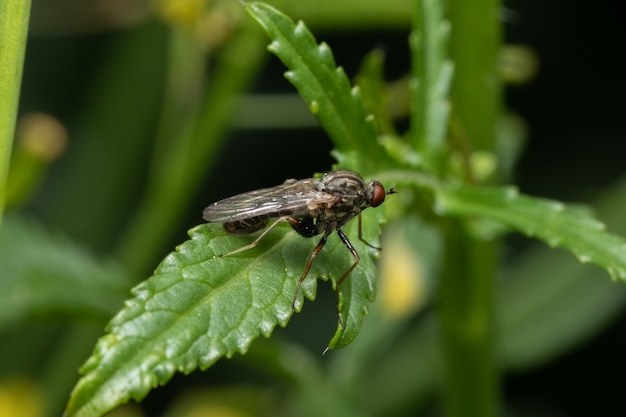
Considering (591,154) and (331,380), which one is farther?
(591,154)

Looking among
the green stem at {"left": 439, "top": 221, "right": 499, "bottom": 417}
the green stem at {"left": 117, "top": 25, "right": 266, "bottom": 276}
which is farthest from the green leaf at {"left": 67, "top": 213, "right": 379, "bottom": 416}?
the green stem at {"left": 117, "top": 25, "right": 266, "bottom": 276}

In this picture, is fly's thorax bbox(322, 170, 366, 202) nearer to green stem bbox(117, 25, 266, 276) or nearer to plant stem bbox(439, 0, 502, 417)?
plant stem bbox(439, 0, 502, 417)

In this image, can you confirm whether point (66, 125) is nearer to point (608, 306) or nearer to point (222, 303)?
point (608, 306)

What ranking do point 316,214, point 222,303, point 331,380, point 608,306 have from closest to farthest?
point 222,303
point 316,214
point 331,380
point 608,306

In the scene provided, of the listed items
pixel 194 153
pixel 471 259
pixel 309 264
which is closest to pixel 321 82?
pixel 309 264

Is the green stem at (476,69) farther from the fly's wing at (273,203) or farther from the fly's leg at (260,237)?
the fly's leg at (260,237)

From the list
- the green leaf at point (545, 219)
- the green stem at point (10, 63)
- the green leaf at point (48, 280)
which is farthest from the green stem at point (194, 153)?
the green stem at point (10, 63)

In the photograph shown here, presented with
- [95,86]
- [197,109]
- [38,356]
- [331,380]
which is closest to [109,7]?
[95,86]
